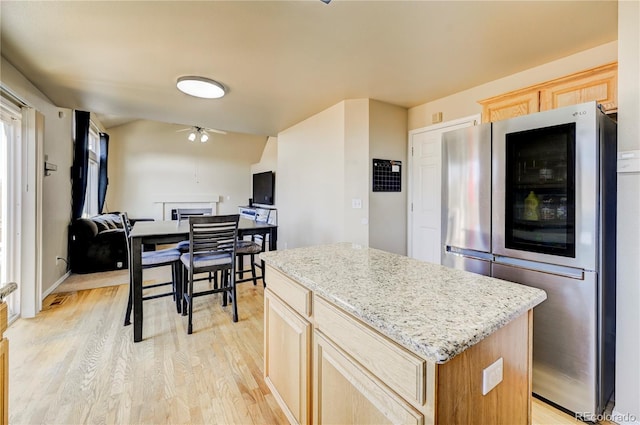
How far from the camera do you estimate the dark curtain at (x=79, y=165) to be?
3945 millimetres

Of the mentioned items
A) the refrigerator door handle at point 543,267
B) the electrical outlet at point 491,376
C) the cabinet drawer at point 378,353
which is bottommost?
the electrical outlet at point 491,376

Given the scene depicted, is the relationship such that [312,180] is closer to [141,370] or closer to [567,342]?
[141,370]

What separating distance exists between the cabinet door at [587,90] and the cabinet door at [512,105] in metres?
0.06

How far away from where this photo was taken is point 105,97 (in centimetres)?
320

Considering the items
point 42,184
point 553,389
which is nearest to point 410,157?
point 553,389

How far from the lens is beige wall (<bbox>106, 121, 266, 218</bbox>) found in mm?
6871

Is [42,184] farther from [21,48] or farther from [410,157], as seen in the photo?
[410,157]

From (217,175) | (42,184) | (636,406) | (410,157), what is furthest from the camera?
(217,175)

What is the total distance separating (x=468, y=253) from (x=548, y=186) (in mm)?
641

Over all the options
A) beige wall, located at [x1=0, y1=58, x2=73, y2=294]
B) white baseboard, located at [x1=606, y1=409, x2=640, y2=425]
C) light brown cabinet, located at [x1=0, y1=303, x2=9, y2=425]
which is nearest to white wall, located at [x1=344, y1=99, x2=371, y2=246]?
white baseboard, located at [x1=606, y1=409, x2=640, y2=425]

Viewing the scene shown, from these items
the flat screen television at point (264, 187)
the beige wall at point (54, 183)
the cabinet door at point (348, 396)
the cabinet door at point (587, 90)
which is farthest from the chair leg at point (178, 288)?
the flat screen television at point (264, 187)

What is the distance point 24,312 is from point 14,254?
1.88 ft

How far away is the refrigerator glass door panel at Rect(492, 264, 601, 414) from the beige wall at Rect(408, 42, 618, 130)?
6.15ft

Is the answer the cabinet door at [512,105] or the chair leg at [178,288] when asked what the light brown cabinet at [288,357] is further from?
the cabinet door at [512,105]
